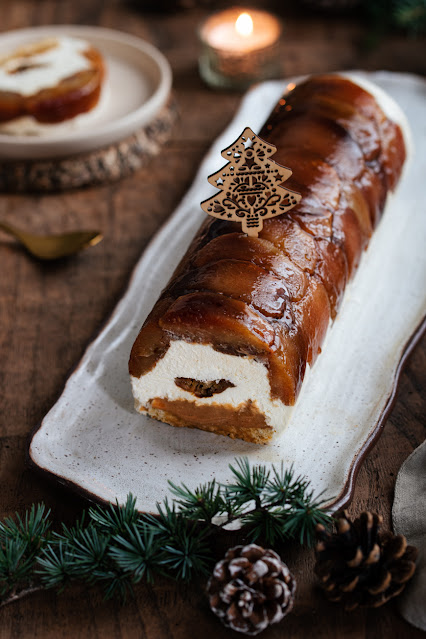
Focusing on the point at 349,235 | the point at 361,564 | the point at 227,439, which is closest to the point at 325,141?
the point at 349,235

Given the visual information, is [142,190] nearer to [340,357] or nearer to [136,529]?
[340,357]

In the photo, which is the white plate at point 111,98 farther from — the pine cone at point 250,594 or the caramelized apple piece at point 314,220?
the pine cone at point 250,594

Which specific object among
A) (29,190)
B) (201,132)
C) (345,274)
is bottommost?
(29,190)

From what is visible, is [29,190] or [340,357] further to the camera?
[29,190]

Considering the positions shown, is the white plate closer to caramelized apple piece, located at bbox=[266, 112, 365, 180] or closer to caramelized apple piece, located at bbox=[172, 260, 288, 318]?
caramelized apple piece, located at bbox=[266, 112, 365, 180]

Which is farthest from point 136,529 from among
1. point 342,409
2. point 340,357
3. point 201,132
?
point 201,132

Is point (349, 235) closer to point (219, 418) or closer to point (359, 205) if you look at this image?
point (359, 205)
